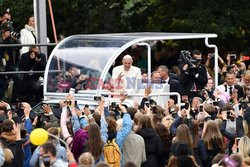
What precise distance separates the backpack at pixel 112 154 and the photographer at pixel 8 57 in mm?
6272

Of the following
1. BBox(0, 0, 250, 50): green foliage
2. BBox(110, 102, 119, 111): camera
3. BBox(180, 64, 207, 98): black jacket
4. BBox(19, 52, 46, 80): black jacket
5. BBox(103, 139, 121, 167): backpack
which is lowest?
BBox(103, 139, 121, 167): backpack

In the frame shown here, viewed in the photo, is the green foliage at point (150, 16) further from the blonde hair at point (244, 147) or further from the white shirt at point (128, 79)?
the blonde hair at point (244, 147)

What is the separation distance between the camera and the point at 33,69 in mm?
25016

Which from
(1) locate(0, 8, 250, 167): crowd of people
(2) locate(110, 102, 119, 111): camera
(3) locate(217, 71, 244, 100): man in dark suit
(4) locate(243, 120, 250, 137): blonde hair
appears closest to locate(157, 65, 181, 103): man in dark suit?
(1) locate(0, 8, 250, 167): crowd of people

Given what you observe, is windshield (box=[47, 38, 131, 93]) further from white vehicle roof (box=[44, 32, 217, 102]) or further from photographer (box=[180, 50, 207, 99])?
photographer (box=[180, 50, 207, 99])

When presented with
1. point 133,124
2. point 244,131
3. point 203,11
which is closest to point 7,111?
point 133,124

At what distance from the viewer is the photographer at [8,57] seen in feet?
81.2

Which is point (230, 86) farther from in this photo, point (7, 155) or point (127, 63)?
point (7, 155)

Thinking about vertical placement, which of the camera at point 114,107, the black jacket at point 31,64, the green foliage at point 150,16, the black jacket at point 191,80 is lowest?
the camera at point 114,107

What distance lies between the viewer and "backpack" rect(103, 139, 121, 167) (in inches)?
736

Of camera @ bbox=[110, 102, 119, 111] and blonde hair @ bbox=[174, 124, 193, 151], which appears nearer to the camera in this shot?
blonde hair @ bbox=[174, 124, 193, 151]

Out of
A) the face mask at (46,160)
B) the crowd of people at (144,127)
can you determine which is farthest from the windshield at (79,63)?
the face mask at (46,160)

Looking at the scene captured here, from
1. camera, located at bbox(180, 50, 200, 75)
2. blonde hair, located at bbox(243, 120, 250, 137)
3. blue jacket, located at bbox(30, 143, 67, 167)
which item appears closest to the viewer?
blue jacket, located at bbox(30, 143, 67, 167)

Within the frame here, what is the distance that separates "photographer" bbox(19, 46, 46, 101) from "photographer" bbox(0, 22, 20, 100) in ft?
0.59
